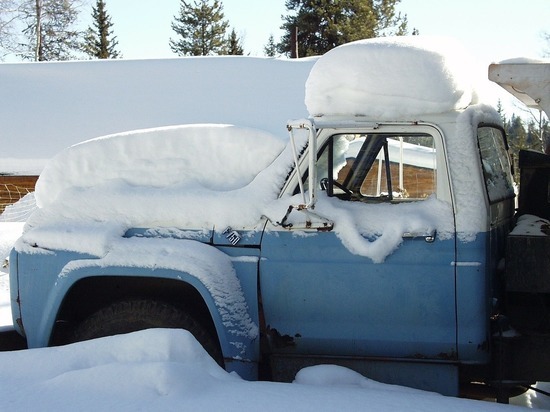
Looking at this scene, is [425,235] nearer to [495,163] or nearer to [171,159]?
[495,163]

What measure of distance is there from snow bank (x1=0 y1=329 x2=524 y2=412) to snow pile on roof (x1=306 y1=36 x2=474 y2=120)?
1689 mm

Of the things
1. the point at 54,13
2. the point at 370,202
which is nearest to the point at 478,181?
the point at 370,202

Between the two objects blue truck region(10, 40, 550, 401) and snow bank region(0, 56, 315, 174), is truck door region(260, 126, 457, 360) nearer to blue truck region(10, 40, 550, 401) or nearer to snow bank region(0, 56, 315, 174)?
blue truck region(10, 40, 550, 401)

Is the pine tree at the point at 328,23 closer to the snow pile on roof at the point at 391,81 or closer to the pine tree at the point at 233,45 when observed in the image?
the pine tree at the point at 233,45

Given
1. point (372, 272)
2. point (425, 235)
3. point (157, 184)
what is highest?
point (157, 184)

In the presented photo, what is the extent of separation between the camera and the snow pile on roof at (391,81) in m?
4.34

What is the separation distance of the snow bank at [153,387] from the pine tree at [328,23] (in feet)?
105

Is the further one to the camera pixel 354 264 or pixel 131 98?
pixel 131 98

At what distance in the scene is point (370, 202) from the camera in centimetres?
448

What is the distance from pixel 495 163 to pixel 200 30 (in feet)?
145

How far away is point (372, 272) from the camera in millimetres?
4258

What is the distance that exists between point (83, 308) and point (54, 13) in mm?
39357

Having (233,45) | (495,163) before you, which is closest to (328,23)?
(233,45)

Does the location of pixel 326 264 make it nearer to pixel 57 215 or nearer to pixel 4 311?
pixel 57 215
